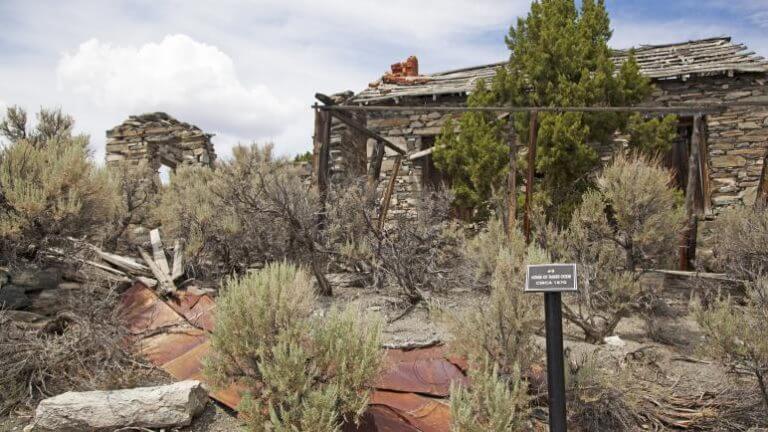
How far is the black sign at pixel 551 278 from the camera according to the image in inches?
127

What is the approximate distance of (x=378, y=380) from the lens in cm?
359

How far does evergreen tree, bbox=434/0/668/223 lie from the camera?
26.2 feet

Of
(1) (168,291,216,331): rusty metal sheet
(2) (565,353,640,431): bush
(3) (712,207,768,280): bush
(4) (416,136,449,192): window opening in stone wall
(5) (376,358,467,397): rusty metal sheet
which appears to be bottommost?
(2) (565,353,640,431): bush

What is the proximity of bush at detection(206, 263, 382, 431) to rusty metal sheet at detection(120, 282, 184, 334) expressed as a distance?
153 centimetres

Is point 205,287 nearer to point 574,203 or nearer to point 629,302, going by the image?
→ point 629,302

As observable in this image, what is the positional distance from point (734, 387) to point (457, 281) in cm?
279

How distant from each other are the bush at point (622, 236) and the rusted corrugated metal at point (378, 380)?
192 centimetres

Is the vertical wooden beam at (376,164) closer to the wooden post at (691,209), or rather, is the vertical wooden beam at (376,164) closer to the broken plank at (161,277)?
the broken plank at (161,277)

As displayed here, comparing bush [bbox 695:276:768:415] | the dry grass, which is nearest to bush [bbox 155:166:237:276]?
the dry grass

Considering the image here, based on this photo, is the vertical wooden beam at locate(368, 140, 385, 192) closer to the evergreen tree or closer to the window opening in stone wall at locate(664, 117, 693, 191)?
the evergreen tree

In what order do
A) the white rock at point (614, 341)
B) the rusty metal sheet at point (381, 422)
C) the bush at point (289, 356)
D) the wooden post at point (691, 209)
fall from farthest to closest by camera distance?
Result: the wooden post at point (691, 209) < the white rock at point (614, 341) < the rusty metal sheet at point (381, 422) < the bush at point (289, 356)

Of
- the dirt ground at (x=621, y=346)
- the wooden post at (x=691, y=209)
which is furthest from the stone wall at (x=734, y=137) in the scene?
the dirt ground at (x=621, y=346)

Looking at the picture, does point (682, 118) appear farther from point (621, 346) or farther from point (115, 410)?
point (115, 410)

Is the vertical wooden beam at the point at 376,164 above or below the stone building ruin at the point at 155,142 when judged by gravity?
below
